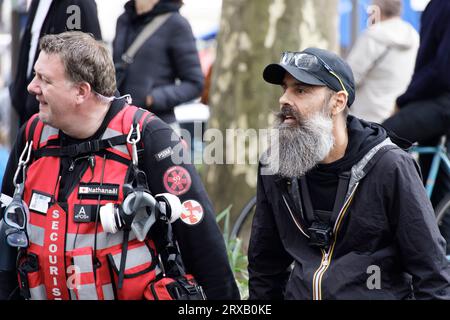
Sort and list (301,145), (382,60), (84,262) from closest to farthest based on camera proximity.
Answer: (84,262)
(301,145)
(382,60)

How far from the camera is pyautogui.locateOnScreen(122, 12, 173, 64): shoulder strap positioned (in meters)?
6.22

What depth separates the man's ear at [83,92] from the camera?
367cm

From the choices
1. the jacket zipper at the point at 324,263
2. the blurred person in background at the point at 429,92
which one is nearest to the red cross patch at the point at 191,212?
the jacket zipper at the point at 324,263

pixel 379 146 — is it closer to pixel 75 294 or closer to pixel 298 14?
pixel 75 294

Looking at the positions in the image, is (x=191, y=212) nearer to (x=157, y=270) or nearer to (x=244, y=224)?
(x=157, y=270)

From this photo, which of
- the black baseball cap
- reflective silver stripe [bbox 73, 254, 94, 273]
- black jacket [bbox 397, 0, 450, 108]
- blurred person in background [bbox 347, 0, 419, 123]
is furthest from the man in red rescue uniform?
blurred person in background [bbox 347, 0, 419, 123]

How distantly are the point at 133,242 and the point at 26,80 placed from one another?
1682 millimetres

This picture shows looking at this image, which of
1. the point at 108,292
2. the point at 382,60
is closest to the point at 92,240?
the point at 108,292

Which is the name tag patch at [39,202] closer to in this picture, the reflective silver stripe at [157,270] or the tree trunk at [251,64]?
the reflective silver stripe at [157,270]

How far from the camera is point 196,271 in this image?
3.72 meters

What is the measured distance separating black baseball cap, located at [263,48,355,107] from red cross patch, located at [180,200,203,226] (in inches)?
25.0

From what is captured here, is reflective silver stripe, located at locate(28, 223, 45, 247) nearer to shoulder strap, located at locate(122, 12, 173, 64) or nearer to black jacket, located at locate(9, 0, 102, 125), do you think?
black jacket, located at locate(9, 0, 102, 125)

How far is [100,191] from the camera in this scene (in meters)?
3.51

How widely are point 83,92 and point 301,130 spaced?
917 millimetres
